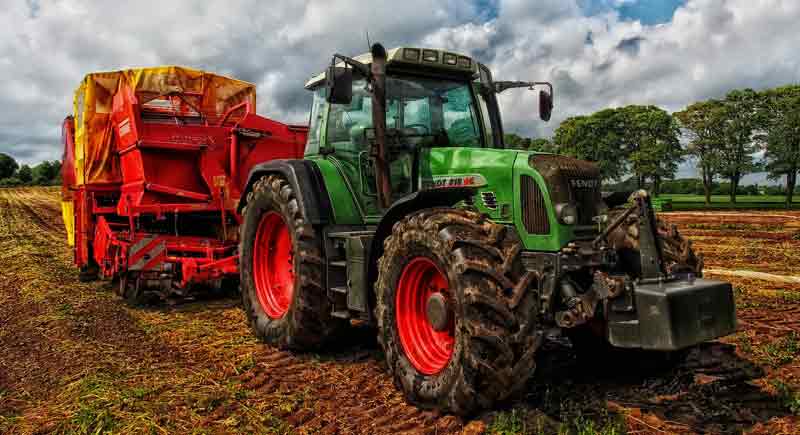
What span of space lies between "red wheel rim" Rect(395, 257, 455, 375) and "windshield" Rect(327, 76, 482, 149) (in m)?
1.39

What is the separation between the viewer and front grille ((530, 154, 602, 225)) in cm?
427

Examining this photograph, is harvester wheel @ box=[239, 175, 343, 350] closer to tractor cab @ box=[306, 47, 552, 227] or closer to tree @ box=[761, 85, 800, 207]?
tractor cab @ box=[306, 47, 552, 227]

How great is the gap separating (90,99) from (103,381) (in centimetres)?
571

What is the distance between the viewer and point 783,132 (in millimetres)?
40531

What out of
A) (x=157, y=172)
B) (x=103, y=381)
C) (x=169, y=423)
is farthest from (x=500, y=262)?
(x=157, y=172)

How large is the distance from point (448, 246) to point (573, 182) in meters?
1.16

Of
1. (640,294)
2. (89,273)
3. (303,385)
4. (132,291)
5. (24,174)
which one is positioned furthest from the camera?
(24,174)

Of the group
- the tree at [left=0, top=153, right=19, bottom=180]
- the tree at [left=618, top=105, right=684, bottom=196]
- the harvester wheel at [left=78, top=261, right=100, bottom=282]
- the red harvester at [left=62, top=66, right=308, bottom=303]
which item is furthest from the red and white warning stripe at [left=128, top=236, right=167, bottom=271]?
the tree at [left=0, top=153, right=19, bottom=180]

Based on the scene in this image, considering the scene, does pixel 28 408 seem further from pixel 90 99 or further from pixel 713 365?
pixel 90 99

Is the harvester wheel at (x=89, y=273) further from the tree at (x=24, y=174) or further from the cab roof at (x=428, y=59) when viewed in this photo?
the tree at (x=24, y=174)

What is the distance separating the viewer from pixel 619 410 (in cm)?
405

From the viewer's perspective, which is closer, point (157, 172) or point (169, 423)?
point (169, 423)

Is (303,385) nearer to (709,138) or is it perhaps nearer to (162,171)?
(162,171)

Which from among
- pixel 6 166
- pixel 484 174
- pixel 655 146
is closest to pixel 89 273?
pixel 484 174
